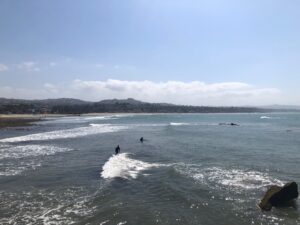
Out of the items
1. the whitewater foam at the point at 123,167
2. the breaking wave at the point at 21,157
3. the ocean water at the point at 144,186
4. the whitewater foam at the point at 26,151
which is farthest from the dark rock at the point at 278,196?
the whitewater foam at the point at 26,151

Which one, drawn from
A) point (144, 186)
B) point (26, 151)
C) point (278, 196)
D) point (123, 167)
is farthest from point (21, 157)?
point (278, 196)

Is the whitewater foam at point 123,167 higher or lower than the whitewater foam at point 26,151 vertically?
lower

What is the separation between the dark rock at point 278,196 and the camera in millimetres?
17784

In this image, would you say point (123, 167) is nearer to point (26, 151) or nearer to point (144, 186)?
point (144, 186)

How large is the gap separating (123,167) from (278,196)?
1452cm

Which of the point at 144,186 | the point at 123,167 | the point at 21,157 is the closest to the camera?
the point at 144,186

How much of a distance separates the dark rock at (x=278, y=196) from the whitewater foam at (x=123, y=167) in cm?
1049

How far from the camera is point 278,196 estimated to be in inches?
715

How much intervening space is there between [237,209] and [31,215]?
11.1 metres

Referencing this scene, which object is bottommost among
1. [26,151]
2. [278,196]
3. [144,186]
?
[144,186]

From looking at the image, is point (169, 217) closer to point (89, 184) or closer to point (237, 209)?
point (237, 209)

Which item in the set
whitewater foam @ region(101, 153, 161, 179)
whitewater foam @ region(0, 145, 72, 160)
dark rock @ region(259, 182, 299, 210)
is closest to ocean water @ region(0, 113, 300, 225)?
whitewater foam @ region(101, 153, 161, 179)

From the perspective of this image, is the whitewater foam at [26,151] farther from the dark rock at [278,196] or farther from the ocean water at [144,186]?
the dark rock at [278,196]

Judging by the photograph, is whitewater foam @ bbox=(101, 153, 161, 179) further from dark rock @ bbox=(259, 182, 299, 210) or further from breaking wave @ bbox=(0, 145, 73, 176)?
dark rock @ bbox=(259, 182, 299, 210)
